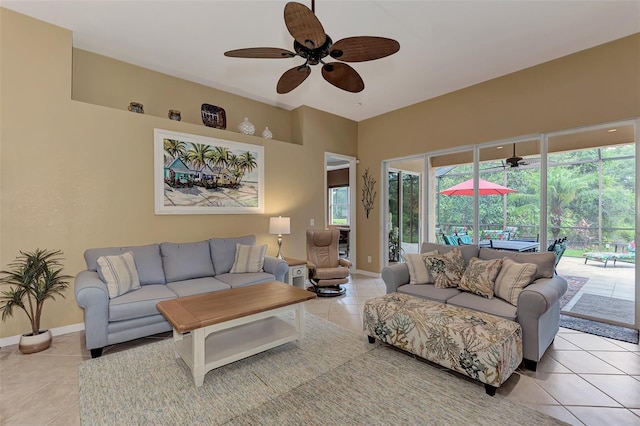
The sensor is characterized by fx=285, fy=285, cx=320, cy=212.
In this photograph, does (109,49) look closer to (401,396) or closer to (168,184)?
(168,184)

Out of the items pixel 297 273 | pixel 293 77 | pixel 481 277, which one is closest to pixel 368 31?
pixel 293 77

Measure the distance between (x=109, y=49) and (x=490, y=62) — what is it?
4767mm

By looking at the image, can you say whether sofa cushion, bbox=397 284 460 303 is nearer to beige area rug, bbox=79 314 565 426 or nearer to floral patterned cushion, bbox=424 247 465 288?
floral patterned cushion, bbox=424 247 465 288

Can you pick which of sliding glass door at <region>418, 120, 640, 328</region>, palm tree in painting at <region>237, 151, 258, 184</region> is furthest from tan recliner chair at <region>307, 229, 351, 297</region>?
sliding glass door at <region>418, 120, 640, 328</region>

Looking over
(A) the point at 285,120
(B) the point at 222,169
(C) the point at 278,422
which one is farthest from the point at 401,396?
(A) the point at 285,120

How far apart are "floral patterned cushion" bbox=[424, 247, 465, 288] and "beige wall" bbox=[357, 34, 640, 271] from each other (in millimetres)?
2077

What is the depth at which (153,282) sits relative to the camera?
326 cm

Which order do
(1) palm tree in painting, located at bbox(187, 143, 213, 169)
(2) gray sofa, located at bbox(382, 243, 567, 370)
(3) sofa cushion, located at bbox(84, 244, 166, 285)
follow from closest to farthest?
1. (2) gray sofa, located at bbox(382, 243, 567, 370)
2. (3) sofa cushion, located at bbox(84, 244, 166, 285)
3. (1) palm tree in painting, located at bbox(187, 143, 213, 169)

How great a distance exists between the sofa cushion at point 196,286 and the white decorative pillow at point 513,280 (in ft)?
9.45

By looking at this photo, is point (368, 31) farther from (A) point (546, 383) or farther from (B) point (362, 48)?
(A) point (546, 383)

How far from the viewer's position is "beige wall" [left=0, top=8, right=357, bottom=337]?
2.85 m

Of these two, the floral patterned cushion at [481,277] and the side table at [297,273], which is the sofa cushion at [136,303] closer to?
the side table at [297,273]

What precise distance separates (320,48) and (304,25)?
0.29m

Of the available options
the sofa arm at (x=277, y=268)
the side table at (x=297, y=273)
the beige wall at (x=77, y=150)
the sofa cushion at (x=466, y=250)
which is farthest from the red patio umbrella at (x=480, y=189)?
the beige wall at (x=77, y=150)
